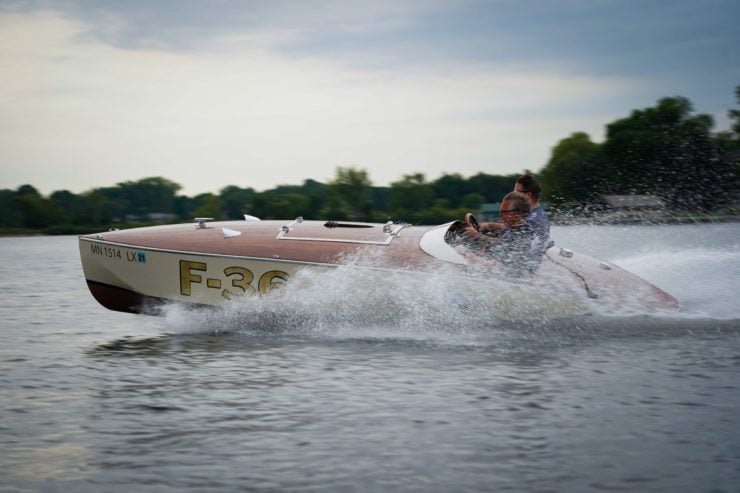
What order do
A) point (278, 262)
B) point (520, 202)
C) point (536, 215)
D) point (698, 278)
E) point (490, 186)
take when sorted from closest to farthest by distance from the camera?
1. point (520, 202)
2. point (536, 215)
3. point (278, 262)
4. point (698, 278)
5. point (490, 186)

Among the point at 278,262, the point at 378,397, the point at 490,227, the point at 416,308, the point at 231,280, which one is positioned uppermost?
the point at 490,227

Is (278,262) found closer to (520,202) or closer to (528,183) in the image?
(520,202)

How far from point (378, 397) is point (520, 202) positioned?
3.10m

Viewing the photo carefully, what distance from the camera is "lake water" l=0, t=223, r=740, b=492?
4434 millimetres

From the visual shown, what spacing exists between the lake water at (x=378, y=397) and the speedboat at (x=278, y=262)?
0.22 m

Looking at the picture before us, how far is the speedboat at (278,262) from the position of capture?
27.9 ft

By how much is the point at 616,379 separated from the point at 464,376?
3.75 feet

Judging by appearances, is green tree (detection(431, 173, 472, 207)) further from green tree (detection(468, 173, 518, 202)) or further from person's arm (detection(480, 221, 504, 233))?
person's arm (detection(480, 221, 504, 233))

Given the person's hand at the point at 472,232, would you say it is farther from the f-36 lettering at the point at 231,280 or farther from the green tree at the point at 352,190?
the green tree at the point at 352,190

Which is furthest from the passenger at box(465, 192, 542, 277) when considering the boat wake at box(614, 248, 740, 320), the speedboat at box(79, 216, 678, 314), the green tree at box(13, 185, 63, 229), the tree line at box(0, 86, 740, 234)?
the green tree at box(13, 185, 63, 229)

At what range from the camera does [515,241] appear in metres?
8.38

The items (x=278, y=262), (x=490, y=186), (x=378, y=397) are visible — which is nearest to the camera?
(x=378, y=397)

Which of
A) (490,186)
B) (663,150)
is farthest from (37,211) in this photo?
(663,150)

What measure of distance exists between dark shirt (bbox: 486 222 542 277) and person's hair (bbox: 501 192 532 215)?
14cm
